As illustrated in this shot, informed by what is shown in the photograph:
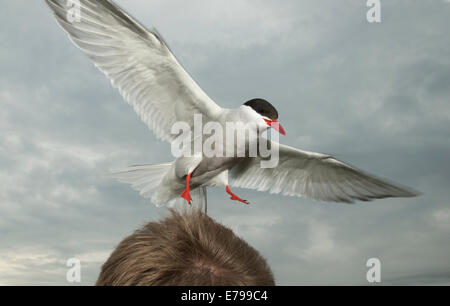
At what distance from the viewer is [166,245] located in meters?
1.06

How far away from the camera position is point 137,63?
3.66 meters

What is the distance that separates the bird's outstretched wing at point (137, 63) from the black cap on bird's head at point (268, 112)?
1.43 feet

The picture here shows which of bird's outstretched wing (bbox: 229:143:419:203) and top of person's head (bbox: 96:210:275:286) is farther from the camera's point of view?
bird's outstretched wing (bbox: 229:143:419:203)

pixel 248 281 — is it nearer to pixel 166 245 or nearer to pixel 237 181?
pixel 166 245

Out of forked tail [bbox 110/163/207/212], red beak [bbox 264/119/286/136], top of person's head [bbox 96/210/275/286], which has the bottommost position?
top of person's head [bbox 96/210/275/286]

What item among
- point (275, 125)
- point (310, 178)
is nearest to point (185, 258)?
point (275, 125)

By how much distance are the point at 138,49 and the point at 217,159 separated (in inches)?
48.6

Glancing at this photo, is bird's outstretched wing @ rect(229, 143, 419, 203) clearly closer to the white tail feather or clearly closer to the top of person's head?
the white tail feather

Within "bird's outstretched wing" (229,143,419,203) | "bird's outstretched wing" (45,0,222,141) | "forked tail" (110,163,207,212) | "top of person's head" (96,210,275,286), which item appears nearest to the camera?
"top of person's head" (96,210,275,286)

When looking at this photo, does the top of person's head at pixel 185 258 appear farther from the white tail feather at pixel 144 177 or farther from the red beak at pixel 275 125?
the white tail feather at pixel 144 177

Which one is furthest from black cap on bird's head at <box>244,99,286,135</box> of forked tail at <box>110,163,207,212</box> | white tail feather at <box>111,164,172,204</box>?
white tail feather at <box>111,164,172,204</box>

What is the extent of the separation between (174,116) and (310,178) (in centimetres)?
164

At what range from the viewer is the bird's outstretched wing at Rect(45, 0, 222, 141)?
11.1 ft

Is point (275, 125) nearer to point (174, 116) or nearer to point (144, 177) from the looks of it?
point (174, 116)
